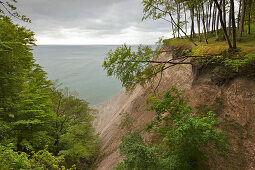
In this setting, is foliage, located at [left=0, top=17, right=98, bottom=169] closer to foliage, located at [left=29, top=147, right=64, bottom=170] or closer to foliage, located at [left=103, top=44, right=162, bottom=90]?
foliage, located at [left=29, top=147, right=64, bottom=170]

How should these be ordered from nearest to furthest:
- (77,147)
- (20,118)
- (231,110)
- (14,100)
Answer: (231,110) → (14,100) → (20,118) → (77,147)

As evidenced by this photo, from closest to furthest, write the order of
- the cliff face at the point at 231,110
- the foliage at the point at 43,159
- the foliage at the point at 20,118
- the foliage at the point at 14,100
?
the foliage at the point at 43,159 → the foliage at the point at 20,118 → the cliff face at the point at 231,110 → the foliage at the point at 14,100

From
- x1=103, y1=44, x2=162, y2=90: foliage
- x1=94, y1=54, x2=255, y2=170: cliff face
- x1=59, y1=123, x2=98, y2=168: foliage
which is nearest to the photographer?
x1=103, y1=44, x2=162, y2=90: foliage

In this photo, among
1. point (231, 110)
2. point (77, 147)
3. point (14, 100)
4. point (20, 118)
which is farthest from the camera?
point (77, 147)

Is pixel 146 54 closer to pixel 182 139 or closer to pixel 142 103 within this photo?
pixel 182 139

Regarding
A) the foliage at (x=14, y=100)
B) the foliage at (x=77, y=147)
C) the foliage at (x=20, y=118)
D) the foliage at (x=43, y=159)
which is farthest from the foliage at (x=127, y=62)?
the foliage at (x=77, y=147)

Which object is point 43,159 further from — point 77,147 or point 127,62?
point 77,147

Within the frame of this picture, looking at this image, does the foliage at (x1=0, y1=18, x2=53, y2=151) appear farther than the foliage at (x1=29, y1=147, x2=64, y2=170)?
Yes

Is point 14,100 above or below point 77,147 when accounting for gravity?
above

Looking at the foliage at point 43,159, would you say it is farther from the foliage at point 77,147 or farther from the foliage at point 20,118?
the foliage at point 77,147

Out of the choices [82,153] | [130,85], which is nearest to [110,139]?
[82,153]

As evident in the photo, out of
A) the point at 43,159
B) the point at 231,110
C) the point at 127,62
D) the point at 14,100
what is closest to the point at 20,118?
the point at 14,100

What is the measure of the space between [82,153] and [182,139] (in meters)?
10.8

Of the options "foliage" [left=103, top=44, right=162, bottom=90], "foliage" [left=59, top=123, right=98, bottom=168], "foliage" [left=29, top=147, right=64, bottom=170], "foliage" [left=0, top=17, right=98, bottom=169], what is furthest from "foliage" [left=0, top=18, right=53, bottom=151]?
"foliage" [left=103, top=44, right=162, bottom=90]
